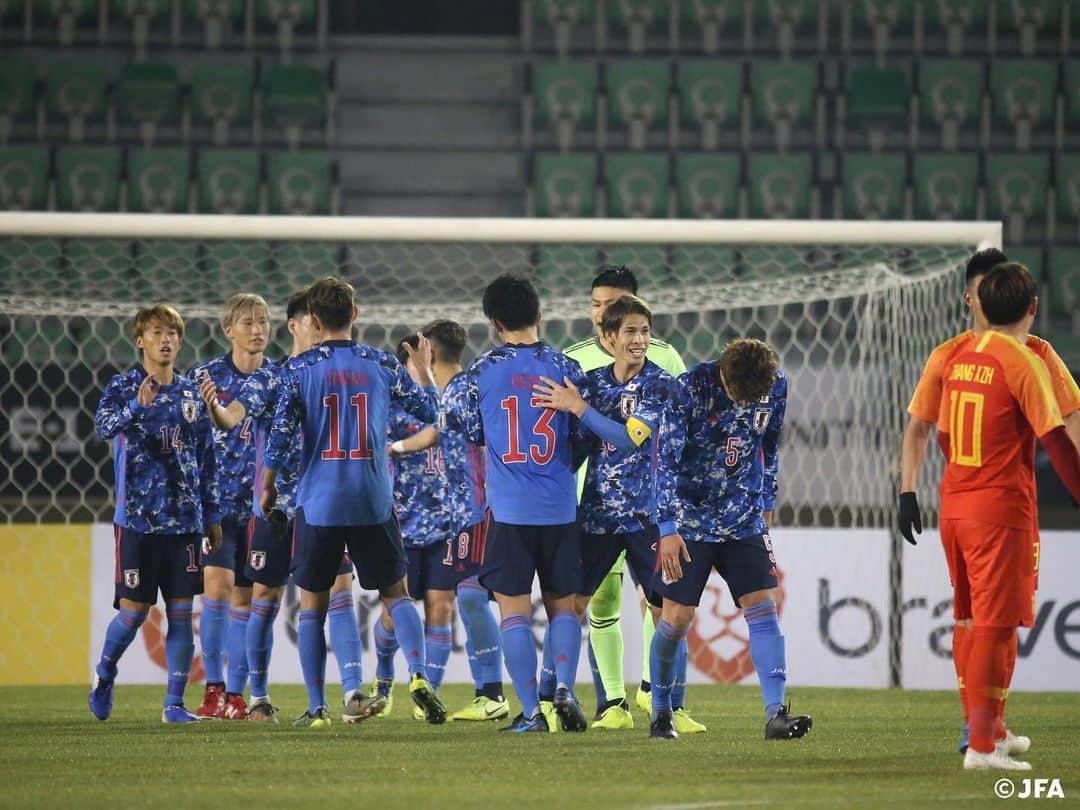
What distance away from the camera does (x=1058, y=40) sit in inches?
703

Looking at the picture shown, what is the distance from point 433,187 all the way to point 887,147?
15.6 feet

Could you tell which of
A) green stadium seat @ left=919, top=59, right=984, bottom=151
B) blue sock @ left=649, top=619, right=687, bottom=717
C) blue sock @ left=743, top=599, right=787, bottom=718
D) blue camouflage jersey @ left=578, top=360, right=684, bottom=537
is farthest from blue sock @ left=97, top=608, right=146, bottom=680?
green stadium seat @ left=919, top=59, right=984, bottom=151

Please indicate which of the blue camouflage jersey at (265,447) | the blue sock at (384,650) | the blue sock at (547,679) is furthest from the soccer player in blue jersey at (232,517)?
the blue sock at (547,679)

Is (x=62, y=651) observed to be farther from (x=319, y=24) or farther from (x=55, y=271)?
(x=319, y=24)

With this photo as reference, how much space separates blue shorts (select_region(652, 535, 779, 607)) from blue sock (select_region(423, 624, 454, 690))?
174 centimetres

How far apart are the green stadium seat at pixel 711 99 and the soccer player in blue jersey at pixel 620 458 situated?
10.9 metres

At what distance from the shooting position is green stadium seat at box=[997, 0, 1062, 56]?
701 inches

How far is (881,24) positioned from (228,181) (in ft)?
23.6

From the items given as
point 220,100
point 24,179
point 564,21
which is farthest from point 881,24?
point 24,179

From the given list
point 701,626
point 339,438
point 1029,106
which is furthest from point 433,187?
point 339,438

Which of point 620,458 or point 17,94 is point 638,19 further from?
point 620,458

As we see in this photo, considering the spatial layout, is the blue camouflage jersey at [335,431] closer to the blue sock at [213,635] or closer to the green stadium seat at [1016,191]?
the blue sock at [213,635]

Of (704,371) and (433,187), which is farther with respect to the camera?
(433,187)

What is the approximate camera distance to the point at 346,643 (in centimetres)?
683
